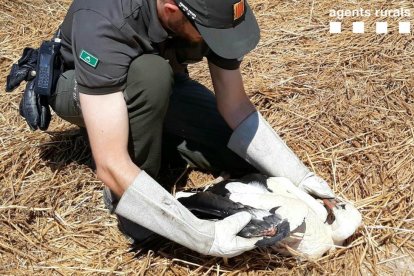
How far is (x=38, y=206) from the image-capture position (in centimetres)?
236

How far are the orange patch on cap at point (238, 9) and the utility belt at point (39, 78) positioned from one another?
764 mm

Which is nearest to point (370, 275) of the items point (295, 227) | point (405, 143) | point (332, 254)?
point (332, 254)

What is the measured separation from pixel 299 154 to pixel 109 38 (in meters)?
1.00

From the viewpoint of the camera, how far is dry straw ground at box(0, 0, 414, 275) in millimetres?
2080

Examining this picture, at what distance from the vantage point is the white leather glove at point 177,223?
1.85 meters

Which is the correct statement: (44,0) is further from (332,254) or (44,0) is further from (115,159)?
(332,254)

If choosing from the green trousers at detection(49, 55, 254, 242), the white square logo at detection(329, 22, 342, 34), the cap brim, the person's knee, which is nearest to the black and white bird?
the green trousers at detection(49, 55, 254, 242)

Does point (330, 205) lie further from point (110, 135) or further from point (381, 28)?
point (381, 28)

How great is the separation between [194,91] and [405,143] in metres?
0.88

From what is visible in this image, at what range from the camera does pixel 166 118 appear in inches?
97.7

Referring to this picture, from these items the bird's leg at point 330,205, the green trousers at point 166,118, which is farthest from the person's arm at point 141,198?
the bird's leg at point 330,205

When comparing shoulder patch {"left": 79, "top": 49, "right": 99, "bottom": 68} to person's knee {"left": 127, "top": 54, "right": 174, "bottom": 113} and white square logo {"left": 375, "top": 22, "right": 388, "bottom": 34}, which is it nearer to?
person's knee {"left": 127, "top": 54, "right": 174, "bottom": 113}

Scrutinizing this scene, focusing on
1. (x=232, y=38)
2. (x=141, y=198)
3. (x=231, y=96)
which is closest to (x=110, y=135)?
(x=141, y=198)

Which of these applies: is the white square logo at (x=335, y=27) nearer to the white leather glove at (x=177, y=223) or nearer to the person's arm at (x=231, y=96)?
the person's arm at (x=231, y=96)
